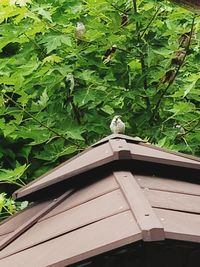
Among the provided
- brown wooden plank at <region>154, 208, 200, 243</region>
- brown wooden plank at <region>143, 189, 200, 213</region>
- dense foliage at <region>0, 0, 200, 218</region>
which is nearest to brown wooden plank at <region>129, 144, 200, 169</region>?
brown wooden plank at <region>143, 189, 200, 213</region>

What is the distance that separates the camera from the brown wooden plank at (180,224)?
1.04 meters

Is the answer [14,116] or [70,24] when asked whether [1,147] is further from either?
[70,24]

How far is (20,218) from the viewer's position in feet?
5.02

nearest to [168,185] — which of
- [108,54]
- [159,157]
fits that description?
[159,157]

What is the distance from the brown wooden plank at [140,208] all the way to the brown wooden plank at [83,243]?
0.01 meters

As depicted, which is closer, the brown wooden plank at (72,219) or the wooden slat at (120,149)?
the brown wooden plank at (72,219)

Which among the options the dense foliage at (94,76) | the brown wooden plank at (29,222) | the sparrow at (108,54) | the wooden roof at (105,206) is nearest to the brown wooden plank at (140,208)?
the wooden roof at (105,206)

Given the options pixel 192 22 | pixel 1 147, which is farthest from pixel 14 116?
pixel 192 22

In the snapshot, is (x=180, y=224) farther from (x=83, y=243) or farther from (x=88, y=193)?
(x=88, y=193)

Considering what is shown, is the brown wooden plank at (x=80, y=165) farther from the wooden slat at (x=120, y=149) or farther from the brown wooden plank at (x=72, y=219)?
the brown wooden plank at (x=72, y=219)

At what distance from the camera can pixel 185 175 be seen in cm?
148

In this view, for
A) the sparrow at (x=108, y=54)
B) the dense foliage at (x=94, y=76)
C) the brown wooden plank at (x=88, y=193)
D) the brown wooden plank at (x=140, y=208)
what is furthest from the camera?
the sparrow at (x=108, y=54)

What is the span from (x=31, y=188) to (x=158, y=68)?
152 centimetres

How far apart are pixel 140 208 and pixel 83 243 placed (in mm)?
122
